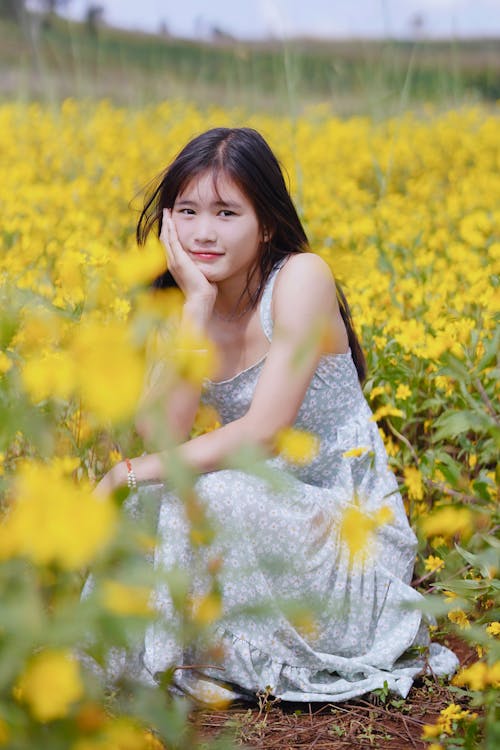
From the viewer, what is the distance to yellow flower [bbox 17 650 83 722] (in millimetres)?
700

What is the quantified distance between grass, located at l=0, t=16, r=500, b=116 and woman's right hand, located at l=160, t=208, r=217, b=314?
1876mm

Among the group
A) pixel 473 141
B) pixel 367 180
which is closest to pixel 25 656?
pixel 367 180

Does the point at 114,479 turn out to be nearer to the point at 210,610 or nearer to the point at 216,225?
the point at 216,225

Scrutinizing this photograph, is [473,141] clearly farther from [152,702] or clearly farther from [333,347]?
[152,702]

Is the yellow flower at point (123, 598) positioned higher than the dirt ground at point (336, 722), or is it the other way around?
the yellow flower at point (123, 598)

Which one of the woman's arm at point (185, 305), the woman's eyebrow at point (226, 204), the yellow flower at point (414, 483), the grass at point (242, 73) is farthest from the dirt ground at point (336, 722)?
the grass at point (242, 73)

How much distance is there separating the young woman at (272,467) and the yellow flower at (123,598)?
0.87m

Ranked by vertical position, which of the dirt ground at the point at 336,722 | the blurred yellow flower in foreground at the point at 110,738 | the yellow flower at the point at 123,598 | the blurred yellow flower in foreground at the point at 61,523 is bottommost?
the dirt ground at the point at 336,722

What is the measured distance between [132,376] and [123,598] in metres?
0.18

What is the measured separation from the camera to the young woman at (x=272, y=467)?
1.76m

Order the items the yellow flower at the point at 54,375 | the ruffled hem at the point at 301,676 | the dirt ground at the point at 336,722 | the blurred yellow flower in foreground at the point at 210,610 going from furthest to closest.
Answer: the ruffled hem at the point at 301,676
the dirt ground at the point at 336,722
the blurred yellow flower in foreground at the point at 210,610
the yellow flower at the point at 54,375

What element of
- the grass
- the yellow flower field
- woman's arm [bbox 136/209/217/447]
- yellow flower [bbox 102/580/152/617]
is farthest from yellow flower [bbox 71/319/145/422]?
the grass

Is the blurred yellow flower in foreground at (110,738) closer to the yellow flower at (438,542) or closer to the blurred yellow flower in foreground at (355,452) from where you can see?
the blurred yellow flower in foreground at (355,452)

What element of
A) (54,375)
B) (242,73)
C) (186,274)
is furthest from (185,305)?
(242,73)
